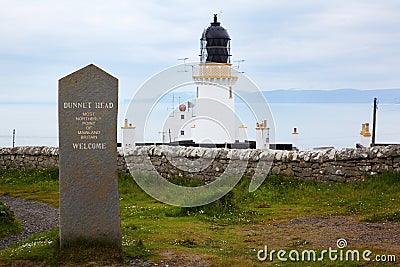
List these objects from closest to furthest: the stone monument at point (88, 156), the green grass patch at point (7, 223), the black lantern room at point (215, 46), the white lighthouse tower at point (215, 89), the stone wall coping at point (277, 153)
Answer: the stone monument at point (88, 156) → the green grass patch at point (7, 223) → the stone wall coping at point (277, 153) → the white lighthouse tower at point (215, 89) → the black lantern room at point (215, 46)

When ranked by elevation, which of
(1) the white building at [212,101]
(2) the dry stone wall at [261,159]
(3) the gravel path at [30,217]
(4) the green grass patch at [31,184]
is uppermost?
(1) the white building at [212,101]

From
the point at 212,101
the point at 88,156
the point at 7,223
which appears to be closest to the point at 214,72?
the point at 212,101

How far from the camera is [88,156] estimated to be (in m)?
8.71

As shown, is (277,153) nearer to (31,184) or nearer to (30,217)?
(30,217)

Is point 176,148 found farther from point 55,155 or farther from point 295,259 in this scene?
point 295,259

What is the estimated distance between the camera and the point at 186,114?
30.9m

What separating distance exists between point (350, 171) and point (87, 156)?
8562 millimetres

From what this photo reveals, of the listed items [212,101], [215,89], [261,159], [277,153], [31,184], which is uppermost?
[215,89]

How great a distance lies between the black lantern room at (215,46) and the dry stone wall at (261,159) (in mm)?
12377

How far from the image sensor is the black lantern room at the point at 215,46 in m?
29.8

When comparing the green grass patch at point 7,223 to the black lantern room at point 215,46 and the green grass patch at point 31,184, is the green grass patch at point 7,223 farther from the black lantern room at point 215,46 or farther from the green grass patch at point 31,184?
the black lantern room at point 215,46

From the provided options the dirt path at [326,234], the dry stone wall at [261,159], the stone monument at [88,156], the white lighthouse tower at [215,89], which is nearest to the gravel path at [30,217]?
the stone monument at [88,156]

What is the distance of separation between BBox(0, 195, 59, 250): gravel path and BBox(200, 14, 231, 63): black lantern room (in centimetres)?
1578

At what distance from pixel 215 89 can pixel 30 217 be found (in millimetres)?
17518
